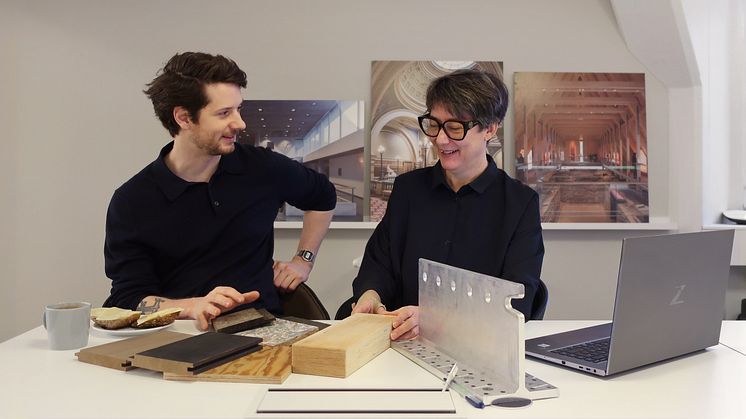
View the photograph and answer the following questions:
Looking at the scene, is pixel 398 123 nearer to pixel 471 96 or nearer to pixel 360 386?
pixel 471 96

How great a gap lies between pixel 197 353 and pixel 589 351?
2.76 feet

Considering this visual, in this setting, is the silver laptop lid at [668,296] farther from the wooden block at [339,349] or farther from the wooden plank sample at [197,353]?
the wooden plank sample at [197,353]

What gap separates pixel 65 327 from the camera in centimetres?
139

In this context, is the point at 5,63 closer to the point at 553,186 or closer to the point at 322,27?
the point at 322,27

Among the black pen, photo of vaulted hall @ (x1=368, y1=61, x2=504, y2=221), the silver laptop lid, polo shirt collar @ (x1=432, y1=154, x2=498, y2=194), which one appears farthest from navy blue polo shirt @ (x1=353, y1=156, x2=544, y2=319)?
photo of vaulted hall @ (x1=368, y1=61, x2=504, y2=221)

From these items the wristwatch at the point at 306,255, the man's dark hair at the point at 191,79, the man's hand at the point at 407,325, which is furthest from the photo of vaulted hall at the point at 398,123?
the man's hand at the point at 407,325

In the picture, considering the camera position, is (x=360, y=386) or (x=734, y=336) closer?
(x=360, y=386)

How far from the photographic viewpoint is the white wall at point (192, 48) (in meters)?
3.22

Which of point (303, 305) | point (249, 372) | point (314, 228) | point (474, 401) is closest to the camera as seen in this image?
point (474, 401)

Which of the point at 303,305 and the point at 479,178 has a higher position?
the point at 479,178

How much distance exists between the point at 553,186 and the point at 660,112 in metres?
0.69

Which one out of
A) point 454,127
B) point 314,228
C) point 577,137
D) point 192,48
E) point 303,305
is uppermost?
point 192,48

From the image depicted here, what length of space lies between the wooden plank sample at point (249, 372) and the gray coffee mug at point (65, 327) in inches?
14.1

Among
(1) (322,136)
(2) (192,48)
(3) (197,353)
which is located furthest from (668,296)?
(2) (192,48)
